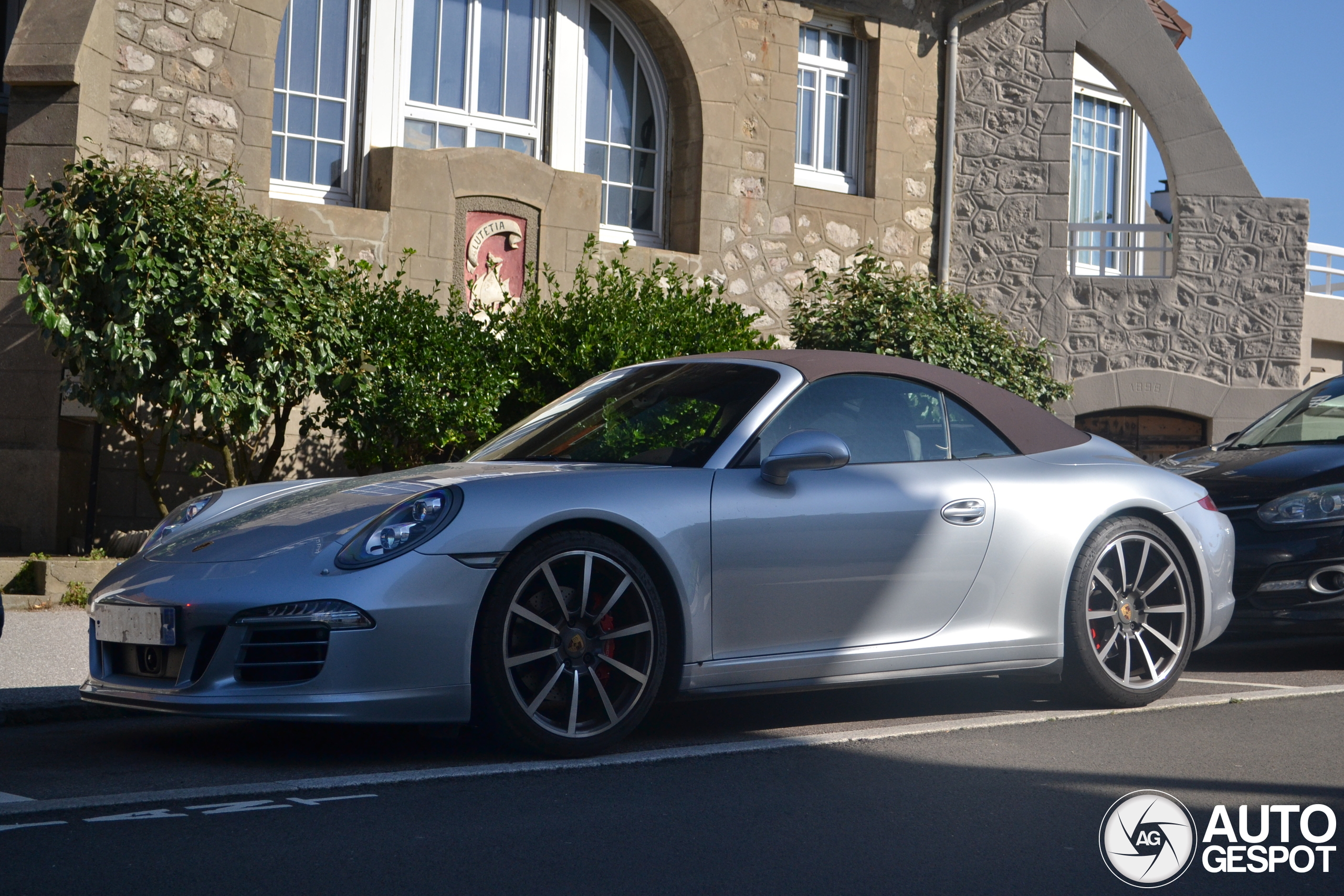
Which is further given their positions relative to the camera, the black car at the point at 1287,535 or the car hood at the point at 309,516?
the black car at the point at 1287,535

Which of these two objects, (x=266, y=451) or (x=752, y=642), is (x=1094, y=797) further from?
(x=266, y=451)

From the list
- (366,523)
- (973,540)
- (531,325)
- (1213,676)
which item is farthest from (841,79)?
(366,523)

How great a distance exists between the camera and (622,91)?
14180mm

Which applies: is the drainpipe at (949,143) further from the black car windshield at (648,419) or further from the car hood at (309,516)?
the car hood at (309,516)

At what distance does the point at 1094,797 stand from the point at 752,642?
1.28 meters

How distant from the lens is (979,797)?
4.27 meters

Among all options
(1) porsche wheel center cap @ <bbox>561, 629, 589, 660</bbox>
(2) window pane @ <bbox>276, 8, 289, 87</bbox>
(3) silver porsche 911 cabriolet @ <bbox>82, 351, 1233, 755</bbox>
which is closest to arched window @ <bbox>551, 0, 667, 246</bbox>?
(2) window pane @ <bbox>276, 8, 289, 87</bbox>

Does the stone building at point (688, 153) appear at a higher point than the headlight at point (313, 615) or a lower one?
higher

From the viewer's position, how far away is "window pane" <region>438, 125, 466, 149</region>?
518 inches

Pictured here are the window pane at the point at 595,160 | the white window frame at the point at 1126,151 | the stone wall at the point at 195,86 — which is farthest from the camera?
the white window frame at the point at 1126,151

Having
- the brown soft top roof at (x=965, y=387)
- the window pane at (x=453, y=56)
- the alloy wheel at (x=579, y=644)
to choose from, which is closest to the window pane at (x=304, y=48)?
the window pane at (x=453, y=56)

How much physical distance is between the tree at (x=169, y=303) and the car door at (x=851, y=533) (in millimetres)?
5118

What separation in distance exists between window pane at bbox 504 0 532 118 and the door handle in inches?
353

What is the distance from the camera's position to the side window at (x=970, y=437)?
5836mm
